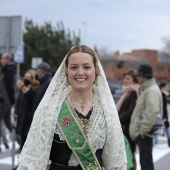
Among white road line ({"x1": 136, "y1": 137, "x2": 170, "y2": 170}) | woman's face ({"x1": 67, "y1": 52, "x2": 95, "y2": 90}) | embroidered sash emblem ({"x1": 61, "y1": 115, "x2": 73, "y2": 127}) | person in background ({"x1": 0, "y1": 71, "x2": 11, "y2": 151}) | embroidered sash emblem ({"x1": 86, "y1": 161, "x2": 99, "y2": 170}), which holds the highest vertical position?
woman's face ({"x1": 67, "y1": 52, "x2": 95, "y2": 90})

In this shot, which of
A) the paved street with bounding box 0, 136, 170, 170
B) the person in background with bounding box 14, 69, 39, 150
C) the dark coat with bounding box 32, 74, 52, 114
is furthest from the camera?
the paved street with bounding box 0, 136, 170, 170

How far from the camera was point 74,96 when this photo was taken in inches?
105

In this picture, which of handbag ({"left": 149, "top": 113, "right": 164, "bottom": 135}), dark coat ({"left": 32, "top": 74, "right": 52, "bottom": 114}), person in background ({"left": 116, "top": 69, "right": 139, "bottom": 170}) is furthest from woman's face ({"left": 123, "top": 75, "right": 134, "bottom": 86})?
dark coat ({"left": 32, "top": 74, "right": 52, "bottom": 114})

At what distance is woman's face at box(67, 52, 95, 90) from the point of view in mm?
2594

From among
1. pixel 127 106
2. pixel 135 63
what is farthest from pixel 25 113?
pixel 135 63

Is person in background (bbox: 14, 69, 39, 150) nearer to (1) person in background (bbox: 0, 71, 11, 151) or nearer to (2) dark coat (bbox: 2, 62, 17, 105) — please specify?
(2) dark coat (bbox: 2, 62, 17, 105)

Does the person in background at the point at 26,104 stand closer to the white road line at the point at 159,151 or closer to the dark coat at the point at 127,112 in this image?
the dark coat at the point at 127,112

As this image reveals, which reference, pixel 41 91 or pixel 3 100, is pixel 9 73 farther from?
pixel 41 91

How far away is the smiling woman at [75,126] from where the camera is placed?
8.31 feet

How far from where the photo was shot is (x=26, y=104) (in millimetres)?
6828

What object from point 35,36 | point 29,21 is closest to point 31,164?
point 35,36

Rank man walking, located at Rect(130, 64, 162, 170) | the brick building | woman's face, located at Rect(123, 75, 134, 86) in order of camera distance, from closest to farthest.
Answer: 1. man walking, located at Rect(130, 64, 162, 170)
2. woman's face, located at Rect(123, 75, 134, 86)
3. the brick building

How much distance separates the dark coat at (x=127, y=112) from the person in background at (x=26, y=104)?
1.59 meters

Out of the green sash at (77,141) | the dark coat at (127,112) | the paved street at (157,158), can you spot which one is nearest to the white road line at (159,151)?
the paved street at (157,158)
